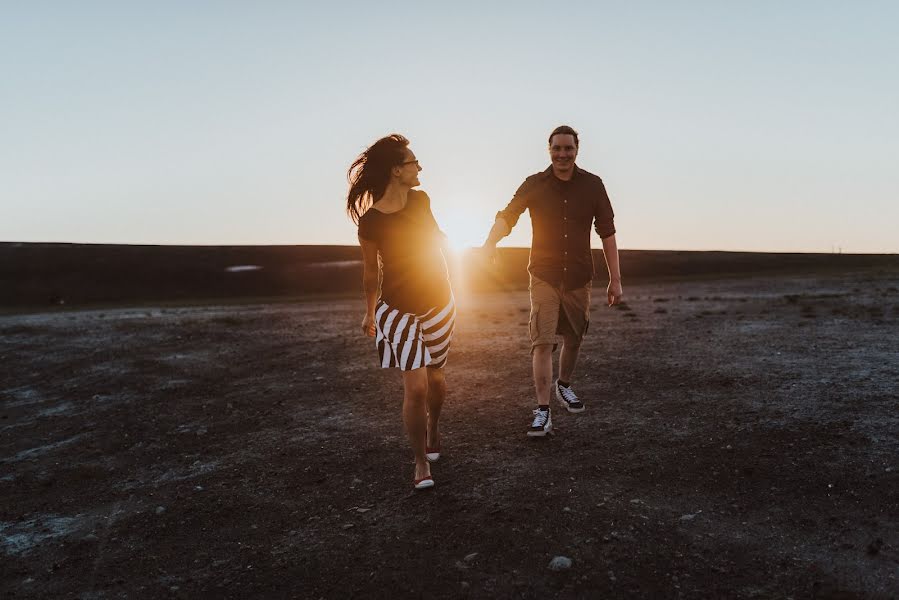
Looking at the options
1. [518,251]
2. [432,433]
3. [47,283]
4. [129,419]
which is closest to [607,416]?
[432,433]

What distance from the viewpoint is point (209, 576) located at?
3877 mm

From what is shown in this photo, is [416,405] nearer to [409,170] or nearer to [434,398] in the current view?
[434,398]

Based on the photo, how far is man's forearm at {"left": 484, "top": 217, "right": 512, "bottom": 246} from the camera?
224 inches

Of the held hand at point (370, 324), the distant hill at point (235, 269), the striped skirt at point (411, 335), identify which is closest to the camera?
the striped skirt at point (411, 335)

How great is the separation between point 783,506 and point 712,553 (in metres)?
0.83

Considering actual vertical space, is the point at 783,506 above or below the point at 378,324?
below

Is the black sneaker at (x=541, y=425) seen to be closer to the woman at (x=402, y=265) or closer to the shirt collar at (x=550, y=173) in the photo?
the woman at (x=402, y=265)

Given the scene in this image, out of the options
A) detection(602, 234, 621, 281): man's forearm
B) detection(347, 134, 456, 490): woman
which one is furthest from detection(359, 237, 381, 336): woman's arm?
detection(602, 234, 621, 281): man's forearm

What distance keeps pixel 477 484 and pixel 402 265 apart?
1656 mm

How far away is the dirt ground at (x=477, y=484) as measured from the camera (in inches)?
143

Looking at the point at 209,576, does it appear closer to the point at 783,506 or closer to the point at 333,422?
the point at 333,422

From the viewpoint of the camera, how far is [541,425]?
5652mm

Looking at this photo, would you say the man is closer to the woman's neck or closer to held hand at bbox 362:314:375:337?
the woman's neck

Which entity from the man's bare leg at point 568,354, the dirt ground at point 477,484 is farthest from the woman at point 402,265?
the man's bare leg at point 568,354
